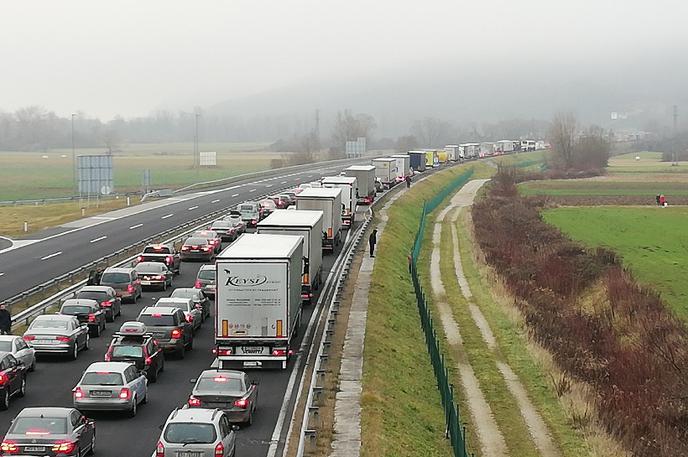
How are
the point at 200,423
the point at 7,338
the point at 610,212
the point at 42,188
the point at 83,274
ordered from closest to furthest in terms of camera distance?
the point at 200,423
the point at 7,338
the point at 83,274
the point at 610,212
the point at 42,188

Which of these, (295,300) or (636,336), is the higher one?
(295,300)

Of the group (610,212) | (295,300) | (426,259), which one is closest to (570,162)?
(610,212)

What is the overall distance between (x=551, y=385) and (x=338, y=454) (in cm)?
1626

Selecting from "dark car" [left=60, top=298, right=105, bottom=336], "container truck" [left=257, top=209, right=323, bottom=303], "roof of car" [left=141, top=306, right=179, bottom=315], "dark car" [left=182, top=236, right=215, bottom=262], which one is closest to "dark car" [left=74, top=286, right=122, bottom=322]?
"dark car" [left=60, top=298, right=105, bottom=336]

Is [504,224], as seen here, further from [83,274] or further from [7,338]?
[7,338]

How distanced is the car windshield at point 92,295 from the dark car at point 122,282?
4.04 metres

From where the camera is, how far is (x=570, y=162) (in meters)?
187

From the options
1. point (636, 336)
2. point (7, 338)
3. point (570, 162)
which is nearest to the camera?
point (7, 338)

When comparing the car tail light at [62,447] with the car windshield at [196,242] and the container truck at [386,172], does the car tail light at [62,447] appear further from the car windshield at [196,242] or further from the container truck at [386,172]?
Answer: the container truck at [386,172]

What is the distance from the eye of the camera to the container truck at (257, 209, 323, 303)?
146ft

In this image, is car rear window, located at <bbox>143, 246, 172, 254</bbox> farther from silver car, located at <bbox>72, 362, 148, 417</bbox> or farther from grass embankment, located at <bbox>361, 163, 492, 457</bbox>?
silver car, located at <bbox>72, 362, 148, 417</bbox>

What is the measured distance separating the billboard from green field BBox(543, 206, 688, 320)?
38.1 meters

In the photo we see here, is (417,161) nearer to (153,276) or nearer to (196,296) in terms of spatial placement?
(153,276)

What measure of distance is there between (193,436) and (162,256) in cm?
3393
